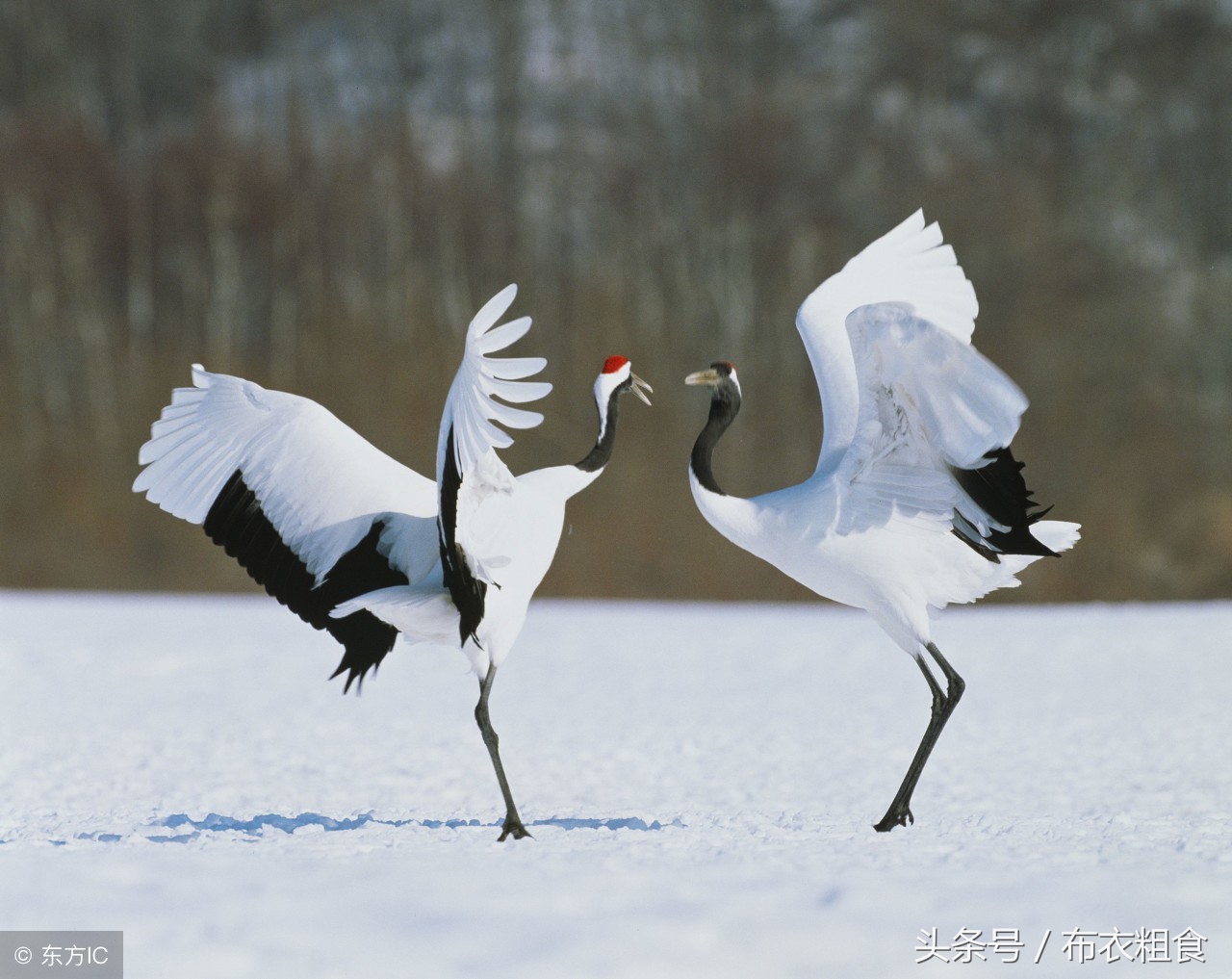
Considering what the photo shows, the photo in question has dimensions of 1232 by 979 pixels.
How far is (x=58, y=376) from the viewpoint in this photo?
18.6 m

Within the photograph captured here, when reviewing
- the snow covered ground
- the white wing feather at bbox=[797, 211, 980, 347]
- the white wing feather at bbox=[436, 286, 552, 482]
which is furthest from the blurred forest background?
the white wing feather at bbox=[436, 286, 552, 482]

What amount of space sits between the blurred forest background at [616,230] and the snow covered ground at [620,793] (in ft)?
12.9

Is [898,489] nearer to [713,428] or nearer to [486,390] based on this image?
[713,428]

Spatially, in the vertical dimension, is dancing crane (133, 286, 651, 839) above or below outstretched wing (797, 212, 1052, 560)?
below

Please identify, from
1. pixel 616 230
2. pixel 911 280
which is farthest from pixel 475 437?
pixel 616 230

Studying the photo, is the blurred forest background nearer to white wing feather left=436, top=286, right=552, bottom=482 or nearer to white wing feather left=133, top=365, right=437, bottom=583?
white wing feather left=133, top=365, right=437, bottom=583

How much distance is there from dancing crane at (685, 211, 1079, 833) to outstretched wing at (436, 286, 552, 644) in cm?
67

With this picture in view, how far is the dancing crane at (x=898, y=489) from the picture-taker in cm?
449

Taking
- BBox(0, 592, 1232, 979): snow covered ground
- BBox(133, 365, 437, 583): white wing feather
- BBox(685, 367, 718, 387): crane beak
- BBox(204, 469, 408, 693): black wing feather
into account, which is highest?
BBox(685, 367, 718, 387): crane beak

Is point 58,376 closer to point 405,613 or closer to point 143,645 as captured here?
point 143,645

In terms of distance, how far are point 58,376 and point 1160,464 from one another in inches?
469

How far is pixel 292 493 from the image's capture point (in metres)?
5.20

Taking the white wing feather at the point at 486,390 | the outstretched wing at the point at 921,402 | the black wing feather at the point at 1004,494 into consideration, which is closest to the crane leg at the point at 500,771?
the white wing feather at the point at 486,390

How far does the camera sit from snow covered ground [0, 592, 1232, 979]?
146 inches
